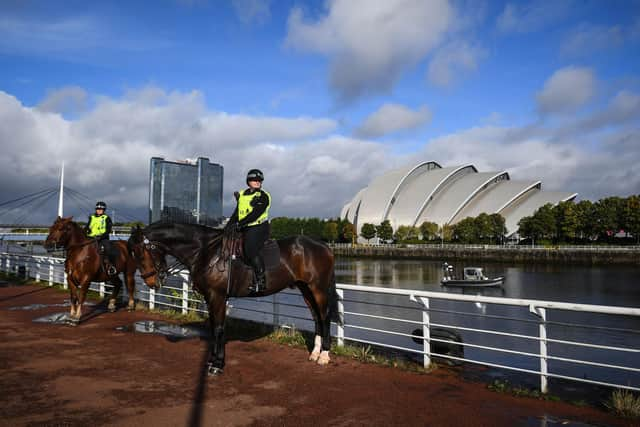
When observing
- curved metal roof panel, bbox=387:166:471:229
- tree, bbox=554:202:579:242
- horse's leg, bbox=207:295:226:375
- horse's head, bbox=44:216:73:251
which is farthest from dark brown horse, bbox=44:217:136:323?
curved metal roof panel, bbox=387:166:471:229

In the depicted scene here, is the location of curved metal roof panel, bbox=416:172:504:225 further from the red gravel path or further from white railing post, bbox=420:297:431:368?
the red gravel path

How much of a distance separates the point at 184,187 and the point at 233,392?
116986 millimetres

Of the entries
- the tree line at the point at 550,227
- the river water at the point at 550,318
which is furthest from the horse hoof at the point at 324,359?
the tree line at the point at 550,227

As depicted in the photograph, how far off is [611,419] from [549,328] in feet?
49.4

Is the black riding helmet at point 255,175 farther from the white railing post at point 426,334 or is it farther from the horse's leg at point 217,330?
the white railing post at point 426,334

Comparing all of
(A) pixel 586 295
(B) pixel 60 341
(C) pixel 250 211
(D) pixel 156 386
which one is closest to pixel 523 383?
(C) pixel 250 211

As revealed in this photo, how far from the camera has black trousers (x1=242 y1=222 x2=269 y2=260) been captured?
6078mm

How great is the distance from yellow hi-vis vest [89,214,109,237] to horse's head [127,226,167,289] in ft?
14.1

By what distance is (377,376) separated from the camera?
5879 mm

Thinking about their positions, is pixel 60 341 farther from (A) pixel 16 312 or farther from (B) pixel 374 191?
(B) pixel 374 191

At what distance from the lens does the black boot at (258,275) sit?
6137mm

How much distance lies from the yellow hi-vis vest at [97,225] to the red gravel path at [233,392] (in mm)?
3227

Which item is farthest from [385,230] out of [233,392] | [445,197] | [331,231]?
[233,392]

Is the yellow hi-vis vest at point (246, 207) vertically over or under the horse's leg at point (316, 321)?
over
